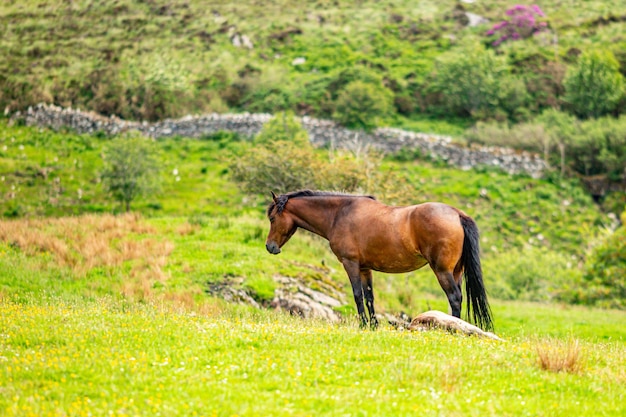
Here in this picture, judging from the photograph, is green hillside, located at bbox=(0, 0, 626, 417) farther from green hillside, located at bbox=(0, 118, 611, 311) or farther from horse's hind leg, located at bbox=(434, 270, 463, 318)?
horse's hind leg, located at bbox=(434, 270, 463, 318)

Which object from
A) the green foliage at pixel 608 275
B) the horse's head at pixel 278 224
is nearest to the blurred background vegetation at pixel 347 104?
the green foliage at pixel 608 275

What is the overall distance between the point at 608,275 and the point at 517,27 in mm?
62731

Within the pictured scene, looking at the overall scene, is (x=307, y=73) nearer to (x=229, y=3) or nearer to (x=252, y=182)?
(x=229, y=3)

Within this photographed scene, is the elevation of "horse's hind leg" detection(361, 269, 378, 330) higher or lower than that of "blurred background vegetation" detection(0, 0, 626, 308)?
higher

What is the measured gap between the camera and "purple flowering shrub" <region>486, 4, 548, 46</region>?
92750mm

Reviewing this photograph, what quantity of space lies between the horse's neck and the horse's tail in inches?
124

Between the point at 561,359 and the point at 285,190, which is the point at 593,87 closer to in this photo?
the point at 285,190

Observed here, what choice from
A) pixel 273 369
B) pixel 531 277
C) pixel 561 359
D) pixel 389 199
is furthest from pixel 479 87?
pixel 273 369

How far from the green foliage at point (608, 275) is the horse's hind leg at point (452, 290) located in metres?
26.6

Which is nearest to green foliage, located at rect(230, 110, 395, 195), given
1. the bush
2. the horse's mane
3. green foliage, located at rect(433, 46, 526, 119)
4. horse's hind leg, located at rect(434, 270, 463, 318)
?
the bush

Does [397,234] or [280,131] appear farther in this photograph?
[280,131]

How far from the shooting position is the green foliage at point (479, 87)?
76500mm

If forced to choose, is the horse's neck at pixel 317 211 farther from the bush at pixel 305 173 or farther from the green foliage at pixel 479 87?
the green foliage at pixel 479 87

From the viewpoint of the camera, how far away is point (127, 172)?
161ft
